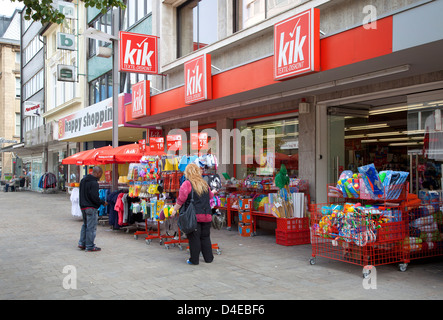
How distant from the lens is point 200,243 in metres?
7.31

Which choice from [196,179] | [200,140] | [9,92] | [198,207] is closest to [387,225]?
[198,207]

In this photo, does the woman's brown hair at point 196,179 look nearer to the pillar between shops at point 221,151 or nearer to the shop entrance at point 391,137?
the shop entrance at point 391,137

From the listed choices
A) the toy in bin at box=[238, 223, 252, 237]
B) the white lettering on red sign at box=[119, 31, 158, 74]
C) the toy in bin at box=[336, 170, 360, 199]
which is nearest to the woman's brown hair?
the toy in bin at box=[336, 170, 360, 199]

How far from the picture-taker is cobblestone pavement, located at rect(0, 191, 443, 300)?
18.1 ft

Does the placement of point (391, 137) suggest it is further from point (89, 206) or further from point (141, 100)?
point (141, 100)

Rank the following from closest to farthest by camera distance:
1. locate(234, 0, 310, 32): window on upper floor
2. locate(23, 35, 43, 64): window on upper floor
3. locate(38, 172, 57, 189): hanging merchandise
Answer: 1. locate(234, 0, 310, 32): window on upper floor
2. locate(38, 172, 57, 189): hanging merchandise
3. locate(23, 35, 43, 64): window on upper floor

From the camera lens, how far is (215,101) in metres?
10.7

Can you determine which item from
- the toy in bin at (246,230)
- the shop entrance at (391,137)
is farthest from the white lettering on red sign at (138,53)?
the shop entrance at (391,137)

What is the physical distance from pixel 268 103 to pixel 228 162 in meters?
2.48

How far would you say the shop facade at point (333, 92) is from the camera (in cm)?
637

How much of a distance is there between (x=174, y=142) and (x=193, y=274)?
29.4ft

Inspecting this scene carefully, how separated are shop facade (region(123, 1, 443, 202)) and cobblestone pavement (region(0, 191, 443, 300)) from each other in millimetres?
2554

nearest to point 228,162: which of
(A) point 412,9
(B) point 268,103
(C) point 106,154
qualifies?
(B) point 268,103

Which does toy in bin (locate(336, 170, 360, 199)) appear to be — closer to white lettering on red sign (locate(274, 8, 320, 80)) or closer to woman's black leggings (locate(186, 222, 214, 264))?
white lettering on red sign (locate(274, 8, 320, 80))
